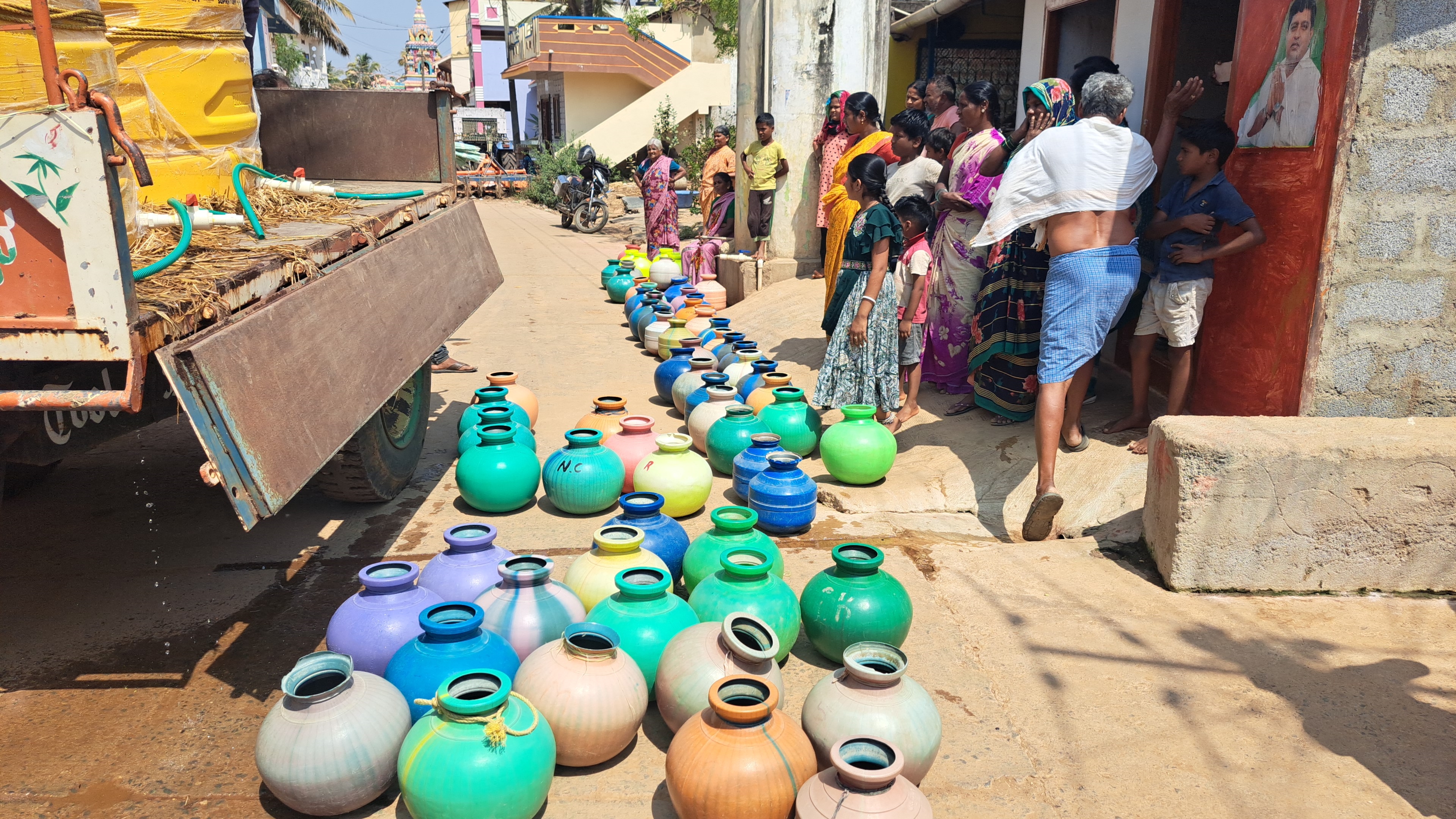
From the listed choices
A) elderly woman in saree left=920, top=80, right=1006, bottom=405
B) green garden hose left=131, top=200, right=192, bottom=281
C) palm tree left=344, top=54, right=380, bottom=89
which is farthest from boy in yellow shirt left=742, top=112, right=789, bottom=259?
palm tree left=344, top=54, right=380, bottom=89

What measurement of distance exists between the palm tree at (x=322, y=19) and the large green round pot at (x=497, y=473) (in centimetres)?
3308

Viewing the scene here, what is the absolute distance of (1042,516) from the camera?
406 centimetres

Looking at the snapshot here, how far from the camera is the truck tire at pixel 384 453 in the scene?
430cm

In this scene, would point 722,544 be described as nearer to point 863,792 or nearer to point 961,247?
point 863,792

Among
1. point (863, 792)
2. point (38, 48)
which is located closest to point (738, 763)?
point (863, 792)

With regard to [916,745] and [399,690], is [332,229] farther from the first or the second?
[916,745]

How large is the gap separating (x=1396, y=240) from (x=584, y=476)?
3.58 m

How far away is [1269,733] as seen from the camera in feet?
9.19

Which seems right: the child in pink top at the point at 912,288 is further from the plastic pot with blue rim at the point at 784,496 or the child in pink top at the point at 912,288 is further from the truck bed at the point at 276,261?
the truck bed at the point at 276,261

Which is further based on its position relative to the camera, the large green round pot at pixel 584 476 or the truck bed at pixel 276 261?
the large green round pot at pixel 584 476

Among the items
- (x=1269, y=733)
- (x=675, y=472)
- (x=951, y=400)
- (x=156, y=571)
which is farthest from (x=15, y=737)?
(x=951, y=400)

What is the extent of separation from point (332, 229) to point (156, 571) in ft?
5.22

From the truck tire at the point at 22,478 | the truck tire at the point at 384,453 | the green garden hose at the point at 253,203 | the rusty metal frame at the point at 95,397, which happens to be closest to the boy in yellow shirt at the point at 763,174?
the green garden hose at the point at 253,203

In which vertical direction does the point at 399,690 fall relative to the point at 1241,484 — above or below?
below
